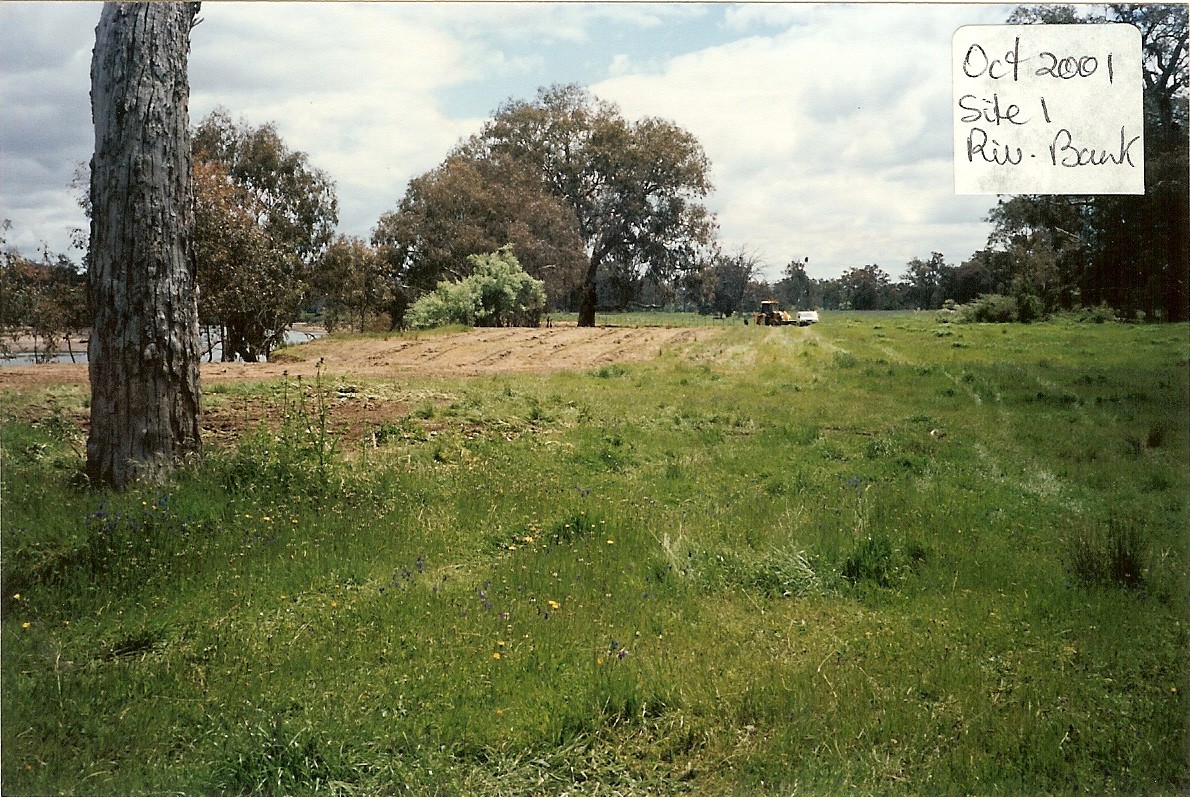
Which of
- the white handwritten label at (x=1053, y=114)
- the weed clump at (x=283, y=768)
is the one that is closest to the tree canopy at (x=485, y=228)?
the white handwritten label at (x=1053, y=114)

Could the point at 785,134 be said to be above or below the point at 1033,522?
above

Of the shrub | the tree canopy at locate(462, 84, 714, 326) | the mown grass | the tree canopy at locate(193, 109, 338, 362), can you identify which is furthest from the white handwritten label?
the tree canopy at locate(193, 109, 338, 362)

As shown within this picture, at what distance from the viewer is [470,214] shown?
4.67 metres

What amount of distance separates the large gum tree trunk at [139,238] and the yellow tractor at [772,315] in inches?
117

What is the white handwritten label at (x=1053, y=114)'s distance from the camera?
13.8ft

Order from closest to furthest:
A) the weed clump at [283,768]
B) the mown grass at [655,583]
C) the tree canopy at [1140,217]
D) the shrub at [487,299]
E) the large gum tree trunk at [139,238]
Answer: the weed clump at [283,768] → the mown grass at [655,583] → the large gum tree trunk at [139,238] → the tree canopy at [1140,217] → the shrub at [487,299]

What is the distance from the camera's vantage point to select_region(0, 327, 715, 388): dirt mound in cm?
467

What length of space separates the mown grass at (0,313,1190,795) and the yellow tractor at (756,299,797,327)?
0.07 metres

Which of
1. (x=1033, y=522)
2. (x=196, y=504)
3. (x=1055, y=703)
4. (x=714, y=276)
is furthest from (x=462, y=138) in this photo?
(x=1055, y=703)

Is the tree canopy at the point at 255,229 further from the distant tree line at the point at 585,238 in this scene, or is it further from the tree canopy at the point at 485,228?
the tree canopy at the point at 485,228

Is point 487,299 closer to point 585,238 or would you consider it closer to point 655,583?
point 585,238

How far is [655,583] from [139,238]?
291 cm

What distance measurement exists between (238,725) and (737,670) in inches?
71.6

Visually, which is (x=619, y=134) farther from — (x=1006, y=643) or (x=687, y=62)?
(x=1006, y=643)
